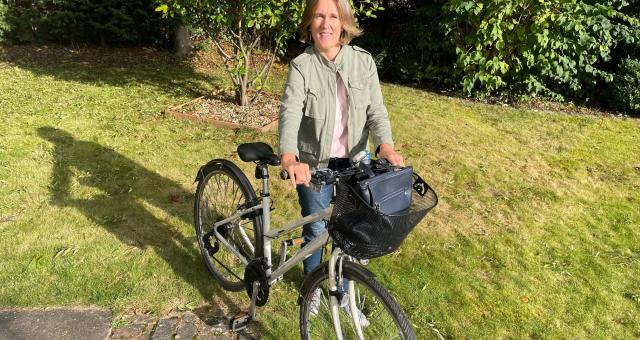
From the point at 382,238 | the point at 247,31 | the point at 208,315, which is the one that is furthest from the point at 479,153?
the point at 382,238

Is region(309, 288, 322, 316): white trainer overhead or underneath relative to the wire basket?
underneath

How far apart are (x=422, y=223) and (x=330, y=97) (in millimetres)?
2456

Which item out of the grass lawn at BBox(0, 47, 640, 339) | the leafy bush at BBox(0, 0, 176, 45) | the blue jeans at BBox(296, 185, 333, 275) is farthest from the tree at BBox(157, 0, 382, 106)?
the leafy bush at BBox(0, 0, 176, 45)

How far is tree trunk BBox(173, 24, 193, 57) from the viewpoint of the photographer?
38.1 ft

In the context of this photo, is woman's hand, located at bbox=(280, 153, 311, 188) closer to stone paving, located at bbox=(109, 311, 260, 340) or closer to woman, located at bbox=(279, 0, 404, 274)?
woman, located at bbox=(279, 0, 404, 274)

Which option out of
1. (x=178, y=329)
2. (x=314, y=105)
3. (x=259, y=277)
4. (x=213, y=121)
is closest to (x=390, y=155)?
(x=314, y=105)

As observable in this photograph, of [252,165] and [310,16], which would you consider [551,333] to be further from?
[252,165]

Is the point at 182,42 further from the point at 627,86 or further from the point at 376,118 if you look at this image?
the point at 376,118

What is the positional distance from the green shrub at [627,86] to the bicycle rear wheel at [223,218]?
774 cm

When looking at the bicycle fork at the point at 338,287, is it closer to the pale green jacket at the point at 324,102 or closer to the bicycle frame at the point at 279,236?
the bicycle frame at the point at 279,236

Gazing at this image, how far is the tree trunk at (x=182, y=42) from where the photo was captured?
38.1ft

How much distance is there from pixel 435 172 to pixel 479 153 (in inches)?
37.0

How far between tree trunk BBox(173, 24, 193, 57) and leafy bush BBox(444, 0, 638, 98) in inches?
250

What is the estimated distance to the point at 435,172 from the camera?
18.9 feet
